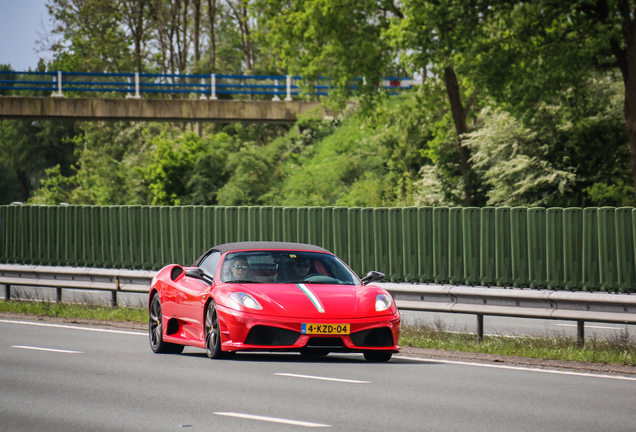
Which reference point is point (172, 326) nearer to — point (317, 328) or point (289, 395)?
point (317, 328)

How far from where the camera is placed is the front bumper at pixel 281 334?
1102cm

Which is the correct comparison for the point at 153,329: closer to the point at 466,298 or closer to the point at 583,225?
the point at 466,298

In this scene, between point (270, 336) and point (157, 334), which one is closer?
point (270, 336)

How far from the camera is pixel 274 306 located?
11.1 m

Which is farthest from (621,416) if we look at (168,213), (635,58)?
(635,58)

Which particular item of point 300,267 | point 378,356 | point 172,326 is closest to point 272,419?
point 378,356

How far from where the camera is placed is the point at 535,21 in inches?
1124

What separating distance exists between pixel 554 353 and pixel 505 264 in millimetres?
5541

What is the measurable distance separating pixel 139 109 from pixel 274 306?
3064cm

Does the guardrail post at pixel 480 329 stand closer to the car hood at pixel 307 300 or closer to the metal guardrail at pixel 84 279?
the car hood at pixel 307 300

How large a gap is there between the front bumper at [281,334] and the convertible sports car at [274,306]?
0.03 ft

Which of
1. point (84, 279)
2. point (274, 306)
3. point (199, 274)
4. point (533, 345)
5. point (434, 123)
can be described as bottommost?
point (533, 345)

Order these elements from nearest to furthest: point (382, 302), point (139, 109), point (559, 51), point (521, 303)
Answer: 1. point (382, 302)
2. point (521, 303)
3. point (559, 51)
4. point (139, 109)

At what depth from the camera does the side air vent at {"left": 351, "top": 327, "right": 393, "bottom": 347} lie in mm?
11172
